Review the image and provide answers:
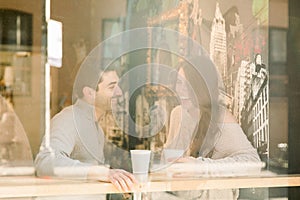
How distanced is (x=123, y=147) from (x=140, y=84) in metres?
0.12

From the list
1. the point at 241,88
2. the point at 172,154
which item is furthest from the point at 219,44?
the point at 172,154

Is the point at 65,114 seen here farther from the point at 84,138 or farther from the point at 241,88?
the point at 241,88

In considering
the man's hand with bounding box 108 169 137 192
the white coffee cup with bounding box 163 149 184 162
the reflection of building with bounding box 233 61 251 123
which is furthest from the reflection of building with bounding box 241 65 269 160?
the man's hand with bounding box 108 169 137 192

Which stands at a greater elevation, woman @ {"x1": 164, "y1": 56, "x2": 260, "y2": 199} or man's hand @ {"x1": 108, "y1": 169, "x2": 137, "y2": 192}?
woman @ {"x1": 164, "y1": 56, "x2": 260, "y2": 199}

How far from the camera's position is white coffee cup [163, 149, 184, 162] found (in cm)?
89

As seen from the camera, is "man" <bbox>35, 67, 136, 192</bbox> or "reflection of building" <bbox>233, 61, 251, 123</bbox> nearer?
"man" <bbox>35, 67, 136, 192</bbox>

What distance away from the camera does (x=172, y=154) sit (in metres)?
0.89

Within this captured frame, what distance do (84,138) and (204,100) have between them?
0.25 m

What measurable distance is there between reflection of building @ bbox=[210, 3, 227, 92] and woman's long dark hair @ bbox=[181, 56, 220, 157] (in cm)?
1

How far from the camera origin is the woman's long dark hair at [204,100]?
91cm

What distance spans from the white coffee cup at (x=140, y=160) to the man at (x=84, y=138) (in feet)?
0.06

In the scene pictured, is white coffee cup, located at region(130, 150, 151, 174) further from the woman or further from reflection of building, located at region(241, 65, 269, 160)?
reflection of building, located at region(241, 65, 269, 160)

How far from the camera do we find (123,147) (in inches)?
34.2

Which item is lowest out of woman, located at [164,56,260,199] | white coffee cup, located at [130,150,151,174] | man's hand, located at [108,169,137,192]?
man's hand, located at [108,169,137,192]
